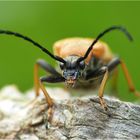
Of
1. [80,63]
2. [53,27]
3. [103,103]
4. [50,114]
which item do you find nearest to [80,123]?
[103,103]

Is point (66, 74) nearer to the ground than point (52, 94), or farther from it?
farther from it

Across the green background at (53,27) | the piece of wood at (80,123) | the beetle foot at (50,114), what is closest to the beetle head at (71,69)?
the piece of wood at (80,123)

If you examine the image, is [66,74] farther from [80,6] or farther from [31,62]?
[80,6]

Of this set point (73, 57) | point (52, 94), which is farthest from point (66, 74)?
point (52, 94)

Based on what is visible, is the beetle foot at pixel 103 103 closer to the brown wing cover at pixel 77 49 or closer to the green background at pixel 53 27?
the brown wing cover at pixel 77 49

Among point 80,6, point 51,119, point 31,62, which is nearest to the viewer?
point 51,119

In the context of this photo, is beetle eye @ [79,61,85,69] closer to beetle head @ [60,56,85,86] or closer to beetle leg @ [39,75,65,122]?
beetle head @ [60,56,85,86]
